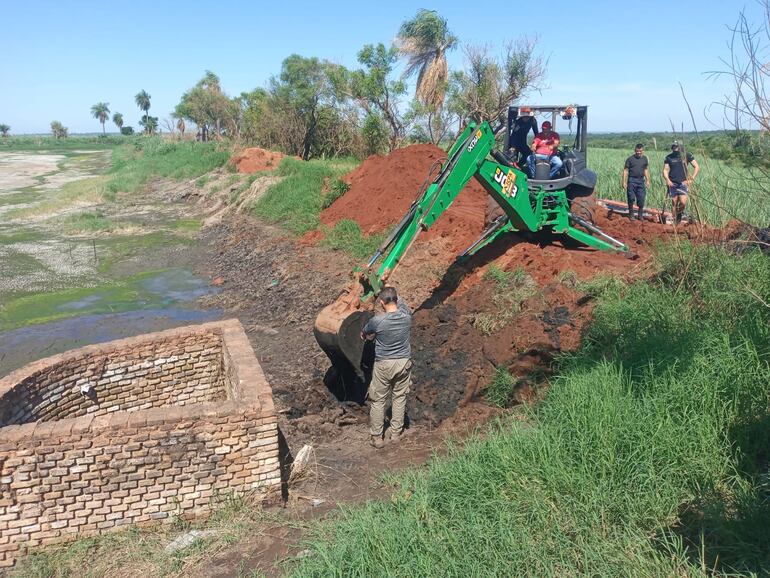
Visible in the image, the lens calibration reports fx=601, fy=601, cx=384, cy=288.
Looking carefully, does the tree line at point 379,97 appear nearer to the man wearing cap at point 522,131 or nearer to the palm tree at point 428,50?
the palm tree at point 428,50

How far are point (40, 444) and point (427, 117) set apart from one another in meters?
25.0

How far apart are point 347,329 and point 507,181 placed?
11.0 feet

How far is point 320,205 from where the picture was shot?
781 inches

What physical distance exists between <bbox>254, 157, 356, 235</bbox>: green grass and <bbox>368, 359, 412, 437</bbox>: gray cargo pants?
12.2m

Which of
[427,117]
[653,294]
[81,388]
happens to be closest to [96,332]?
[81,388]

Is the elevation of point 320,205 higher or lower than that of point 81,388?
higher

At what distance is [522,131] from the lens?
1001 cm

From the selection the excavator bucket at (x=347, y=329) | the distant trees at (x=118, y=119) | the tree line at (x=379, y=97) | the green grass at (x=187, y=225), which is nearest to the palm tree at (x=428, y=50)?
the tree line at (x=379, y=97)

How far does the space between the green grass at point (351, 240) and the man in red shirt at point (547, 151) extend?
576 cm

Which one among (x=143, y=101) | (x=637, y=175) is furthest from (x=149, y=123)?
(x=637, y=175)

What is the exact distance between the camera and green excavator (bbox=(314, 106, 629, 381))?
720 cm

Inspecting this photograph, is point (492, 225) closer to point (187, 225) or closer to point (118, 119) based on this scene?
point (187, 225)

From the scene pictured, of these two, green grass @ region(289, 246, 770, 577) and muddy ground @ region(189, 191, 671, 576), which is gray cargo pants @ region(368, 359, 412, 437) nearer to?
muddy ground @ region(189, 191, 671, 576)

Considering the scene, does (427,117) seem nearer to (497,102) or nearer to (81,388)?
(497,102)
